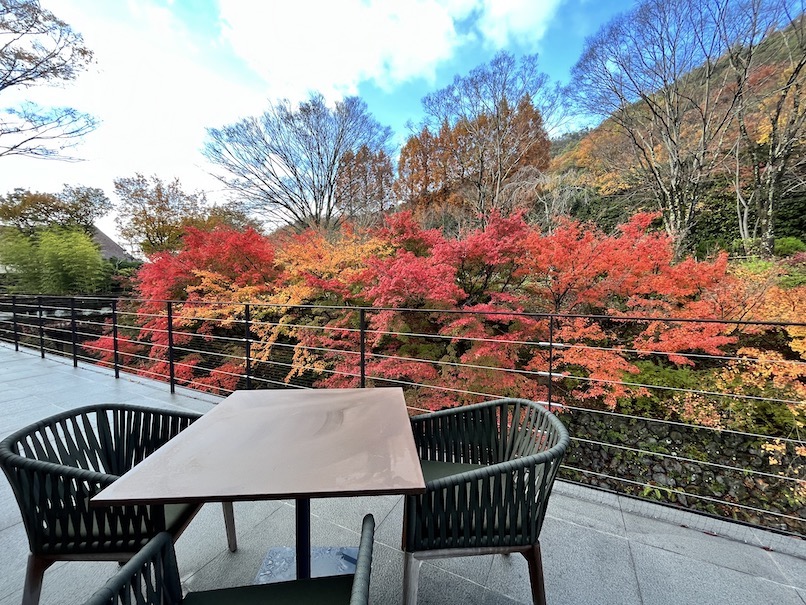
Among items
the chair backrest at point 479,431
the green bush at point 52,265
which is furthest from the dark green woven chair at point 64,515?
the green bush at point 52,265

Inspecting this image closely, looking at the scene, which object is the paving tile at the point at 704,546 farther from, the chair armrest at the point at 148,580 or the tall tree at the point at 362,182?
the tall tree at the point at 362,182

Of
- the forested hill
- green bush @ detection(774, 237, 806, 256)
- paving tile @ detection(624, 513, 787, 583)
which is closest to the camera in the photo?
paving tile @ detection(624, 513, 787, 583)

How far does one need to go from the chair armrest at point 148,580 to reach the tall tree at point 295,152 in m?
10.6

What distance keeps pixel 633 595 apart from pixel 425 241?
15.0 feet

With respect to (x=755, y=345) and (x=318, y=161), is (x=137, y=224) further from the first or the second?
(x=755, y=345)

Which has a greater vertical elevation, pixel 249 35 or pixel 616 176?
pixel 249 35

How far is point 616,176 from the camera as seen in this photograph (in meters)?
9.63

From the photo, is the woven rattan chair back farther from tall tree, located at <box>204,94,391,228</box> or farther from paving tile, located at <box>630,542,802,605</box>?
tall tree, located at <box>204,94,391,228</box>

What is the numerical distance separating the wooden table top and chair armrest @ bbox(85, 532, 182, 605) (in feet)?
0.31

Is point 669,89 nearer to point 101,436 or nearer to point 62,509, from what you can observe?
point 101,436

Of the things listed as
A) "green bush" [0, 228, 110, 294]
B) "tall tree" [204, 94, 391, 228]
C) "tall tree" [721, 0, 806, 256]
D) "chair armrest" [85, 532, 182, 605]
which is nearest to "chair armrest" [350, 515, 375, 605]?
"chair armrest" [85, 532, 182, 605]

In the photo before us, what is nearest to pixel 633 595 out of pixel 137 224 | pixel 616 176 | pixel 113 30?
pixel 113 30

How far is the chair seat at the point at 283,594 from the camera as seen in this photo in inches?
31.4

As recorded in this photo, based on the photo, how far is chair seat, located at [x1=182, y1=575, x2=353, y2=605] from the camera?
2.62ft
